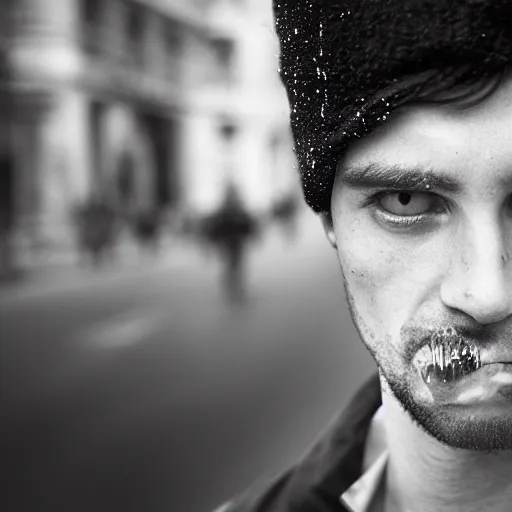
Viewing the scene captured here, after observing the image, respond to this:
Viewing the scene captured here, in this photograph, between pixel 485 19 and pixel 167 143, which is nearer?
pixel 485 19

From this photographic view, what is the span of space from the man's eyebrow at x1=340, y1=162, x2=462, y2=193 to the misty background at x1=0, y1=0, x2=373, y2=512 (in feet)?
0.95

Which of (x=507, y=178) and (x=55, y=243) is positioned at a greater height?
(x=55, y=243)

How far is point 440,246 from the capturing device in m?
1.27

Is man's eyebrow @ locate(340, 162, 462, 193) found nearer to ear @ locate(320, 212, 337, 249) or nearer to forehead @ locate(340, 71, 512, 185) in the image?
forehead @ locate(340, 71, 512, 185)

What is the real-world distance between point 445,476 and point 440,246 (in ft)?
1.59

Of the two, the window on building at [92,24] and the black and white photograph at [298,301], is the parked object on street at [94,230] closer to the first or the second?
the black and white photograph at [298,301]

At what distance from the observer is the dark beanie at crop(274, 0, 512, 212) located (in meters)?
1.13

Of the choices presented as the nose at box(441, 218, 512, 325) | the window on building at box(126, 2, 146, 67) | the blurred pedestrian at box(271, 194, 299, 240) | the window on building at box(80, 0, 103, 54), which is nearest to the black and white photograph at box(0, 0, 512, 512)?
the nose at box(441, 218, 512, 325)

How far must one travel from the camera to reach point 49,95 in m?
21.7

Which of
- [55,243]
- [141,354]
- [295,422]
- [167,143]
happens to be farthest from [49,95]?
[295,422]

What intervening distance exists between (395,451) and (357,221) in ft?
1.75

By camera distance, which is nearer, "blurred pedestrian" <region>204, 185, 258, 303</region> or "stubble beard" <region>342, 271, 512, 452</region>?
"stubble beard" <region>342, 271, 512, 452</region>

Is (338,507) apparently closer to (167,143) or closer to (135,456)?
(135,456)

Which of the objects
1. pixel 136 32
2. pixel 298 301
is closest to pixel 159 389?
pixel 298 301
